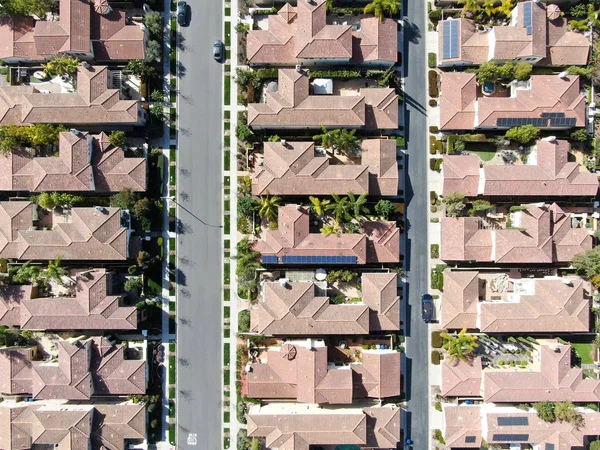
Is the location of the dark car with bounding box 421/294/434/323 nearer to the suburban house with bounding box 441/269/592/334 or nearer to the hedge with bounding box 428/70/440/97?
the suburban house with bounding box 441/269/592/334

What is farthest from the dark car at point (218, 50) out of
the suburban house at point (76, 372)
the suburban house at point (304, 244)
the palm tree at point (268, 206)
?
the suburban house at point (76, 372)

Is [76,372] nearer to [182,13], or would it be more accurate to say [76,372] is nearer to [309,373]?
[309,373]

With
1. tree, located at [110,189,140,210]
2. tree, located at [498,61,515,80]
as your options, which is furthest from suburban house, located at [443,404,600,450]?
tree, located at [110,189,140,210]

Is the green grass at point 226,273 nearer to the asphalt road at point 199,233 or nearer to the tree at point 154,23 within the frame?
the asphalt road at point 199,233

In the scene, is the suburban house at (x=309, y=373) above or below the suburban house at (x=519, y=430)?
above

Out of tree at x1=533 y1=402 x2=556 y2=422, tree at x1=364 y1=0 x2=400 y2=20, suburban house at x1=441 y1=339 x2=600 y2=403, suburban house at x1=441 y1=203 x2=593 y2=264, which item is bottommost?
tree at x1=533 y1=402 x2=556 y2=422

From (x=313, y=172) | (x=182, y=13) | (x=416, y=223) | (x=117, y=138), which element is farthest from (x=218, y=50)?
(x=416, y=223)

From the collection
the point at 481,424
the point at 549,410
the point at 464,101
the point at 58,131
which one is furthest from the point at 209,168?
the point at 549,410
